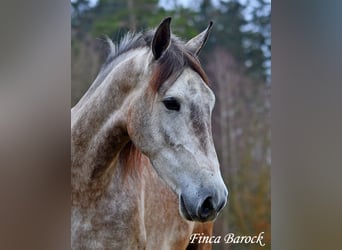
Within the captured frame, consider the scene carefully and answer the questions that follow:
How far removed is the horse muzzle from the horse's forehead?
0.39 meters

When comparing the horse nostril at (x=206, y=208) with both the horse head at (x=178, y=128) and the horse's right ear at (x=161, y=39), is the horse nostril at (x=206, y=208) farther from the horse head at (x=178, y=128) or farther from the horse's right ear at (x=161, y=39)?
the horse's right ear at (x=161, y=39)

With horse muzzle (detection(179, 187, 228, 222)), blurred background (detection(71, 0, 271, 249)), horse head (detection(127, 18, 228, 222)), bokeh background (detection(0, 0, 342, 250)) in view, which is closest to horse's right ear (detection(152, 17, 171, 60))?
horse head (detection(127, 18, 228, 222))

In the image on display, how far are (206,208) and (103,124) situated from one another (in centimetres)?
55

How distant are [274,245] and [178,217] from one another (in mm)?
552

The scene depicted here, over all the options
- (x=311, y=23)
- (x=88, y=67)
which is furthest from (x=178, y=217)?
(x=311, y=23)

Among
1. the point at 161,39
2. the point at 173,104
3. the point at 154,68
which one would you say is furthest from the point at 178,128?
the point at 161,39

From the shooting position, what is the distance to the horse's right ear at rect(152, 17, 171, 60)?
6.98ft

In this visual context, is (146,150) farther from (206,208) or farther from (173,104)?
(206,208)

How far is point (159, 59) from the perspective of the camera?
7.00ft

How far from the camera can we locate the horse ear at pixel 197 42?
2234mm

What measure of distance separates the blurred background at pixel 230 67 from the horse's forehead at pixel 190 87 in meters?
0.11

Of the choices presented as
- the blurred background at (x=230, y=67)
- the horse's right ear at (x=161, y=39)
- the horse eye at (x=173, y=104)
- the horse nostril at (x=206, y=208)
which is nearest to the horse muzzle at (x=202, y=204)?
the horse nostril at (x=206, y=208)

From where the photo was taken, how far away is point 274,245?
249 centimetres

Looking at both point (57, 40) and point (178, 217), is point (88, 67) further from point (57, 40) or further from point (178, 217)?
point (178, 217)
